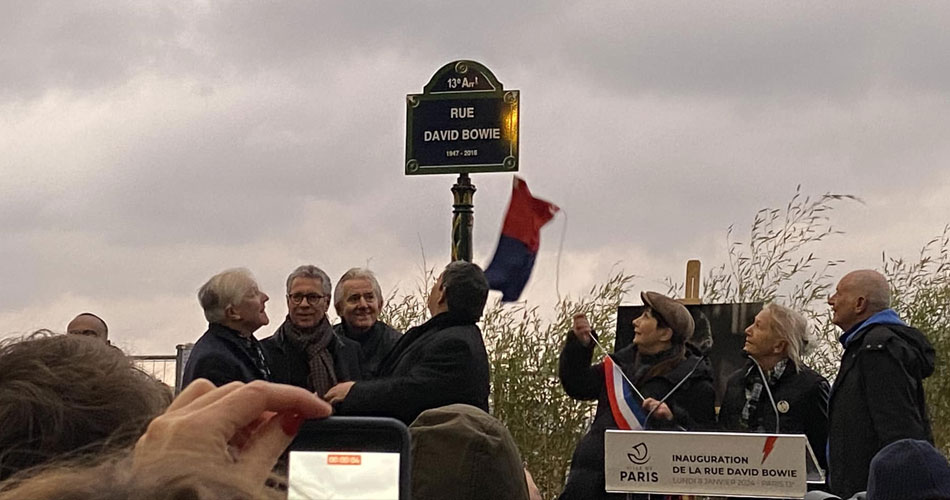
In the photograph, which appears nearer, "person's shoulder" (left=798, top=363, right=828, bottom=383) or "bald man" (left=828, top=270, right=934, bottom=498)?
"bald man" (left=828, top=270, right=934, bottom=498)

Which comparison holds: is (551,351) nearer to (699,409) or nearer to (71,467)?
(699,409)

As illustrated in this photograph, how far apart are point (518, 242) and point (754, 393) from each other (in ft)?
7.68

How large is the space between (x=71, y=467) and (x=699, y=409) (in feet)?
17.7

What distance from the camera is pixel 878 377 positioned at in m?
5.79

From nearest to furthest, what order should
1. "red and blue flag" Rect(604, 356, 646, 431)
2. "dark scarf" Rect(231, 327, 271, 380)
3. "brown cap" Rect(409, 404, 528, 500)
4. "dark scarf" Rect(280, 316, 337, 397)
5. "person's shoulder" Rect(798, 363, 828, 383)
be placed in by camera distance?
"brown cap" Rect(409, 404, 528, 500) < "dark scarf" Rect(231, 327, 271, 380) < "dark scarf" Rect(280, 316, 337, 397) < "red and blue flag" Rect(604, 356, 646, 431) < "person's shoulder" Rect(798, 363, 828, 383)

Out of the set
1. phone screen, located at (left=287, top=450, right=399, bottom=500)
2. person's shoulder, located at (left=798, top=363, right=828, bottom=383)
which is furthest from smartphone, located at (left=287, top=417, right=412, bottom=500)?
person's shoulder, located at (left=798, top=363, right=828, bottom=383)

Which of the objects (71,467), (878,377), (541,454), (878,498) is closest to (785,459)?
(878,377)

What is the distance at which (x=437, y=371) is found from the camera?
522cm

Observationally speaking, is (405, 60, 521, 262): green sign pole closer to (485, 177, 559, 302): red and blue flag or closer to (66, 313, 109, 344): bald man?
(485, 177, 559, 302): red and blue flag

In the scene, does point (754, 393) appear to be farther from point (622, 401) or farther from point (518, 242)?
point (518, 242)

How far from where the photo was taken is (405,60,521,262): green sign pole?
8.24 metres

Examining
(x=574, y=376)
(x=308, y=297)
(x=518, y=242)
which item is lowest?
(x=574, y=376)

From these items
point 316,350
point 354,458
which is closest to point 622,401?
point 316,350

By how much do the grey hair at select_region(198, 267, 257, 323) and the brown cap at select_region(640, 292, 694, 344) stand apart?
6.16 feet
